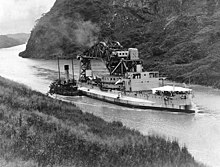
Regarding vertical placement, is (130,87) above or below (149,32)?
below

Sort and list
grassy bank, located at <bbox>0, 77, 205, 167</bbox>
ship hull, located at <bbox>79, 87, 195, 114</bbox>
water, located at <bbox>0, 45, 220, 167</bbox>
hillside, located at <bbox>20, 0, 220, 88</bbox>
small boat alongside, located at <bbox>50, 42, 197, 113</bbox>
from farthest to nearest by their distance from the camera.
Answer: hillside, located at <bbox>20, 0, 220, 88</bbox>, small boat alongside, located at <bbox>50, 42, 197, 113</bbox>, ship hull, located at <bbox>79, 87, 195, 114</bbox>, water, located at <bbox>0, 45, 220, 167</bbox>, grassy bank, located at <bbox>0, 77, 205, 167</bbox>

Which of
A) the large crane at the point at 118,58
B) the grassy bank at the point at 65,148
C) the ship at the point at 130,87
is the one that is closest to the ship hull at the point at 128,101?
the ship at the point at 130,87

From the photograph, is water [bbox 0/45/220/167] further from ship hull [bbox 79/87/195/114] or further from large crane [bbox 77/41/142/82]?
large crane [bbox 77/41/142/82]

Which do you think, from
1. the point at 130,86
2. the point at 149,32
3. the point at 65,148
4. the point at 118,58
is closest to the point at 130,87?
the point at 130,86

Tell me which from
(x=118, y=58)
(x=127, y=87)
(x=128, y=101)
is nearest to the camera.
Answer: (x=128, y=101)

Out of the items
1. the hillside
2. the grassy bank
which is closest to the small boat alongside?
the hillside

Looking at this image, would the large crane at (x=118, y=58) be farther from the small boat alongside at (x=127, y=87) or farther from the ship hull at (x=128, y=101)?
the ship hull at (x=128, y=101)

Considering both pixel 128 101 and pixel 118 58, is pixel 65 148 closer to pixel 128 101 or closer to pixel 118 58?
pixel 128 101

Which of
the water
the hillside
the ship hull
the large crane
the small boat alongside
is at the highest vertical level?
the hillside
